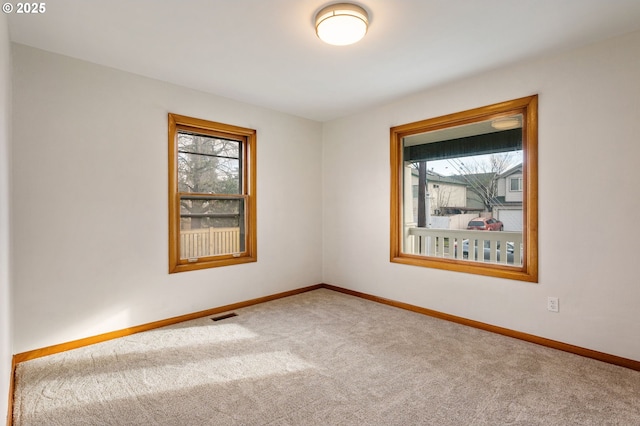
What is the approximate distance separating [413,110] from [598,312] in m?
2.53

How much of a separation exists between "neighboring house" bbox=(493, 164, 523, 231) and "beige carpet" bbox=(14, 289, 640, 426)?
42.1 inches

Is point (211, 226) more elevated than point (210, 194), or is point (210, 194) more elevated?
point (210, 194)

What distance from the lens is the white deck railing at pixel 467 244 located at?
3201mm

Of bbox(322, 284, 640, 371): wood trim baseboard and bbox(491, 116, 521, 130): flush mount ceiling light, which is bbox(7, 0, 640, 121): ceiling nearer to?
bbox(491, 116, 521, 130): flush mount ceiling light

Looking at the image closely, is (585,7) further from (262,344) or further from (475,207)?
(262,344)

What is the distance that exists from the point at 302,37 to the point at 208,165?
6.15ft

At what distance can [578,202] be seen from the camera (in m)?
2.67

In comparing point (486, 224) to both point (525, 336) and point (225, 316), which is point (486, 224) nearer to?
point (525, 336)

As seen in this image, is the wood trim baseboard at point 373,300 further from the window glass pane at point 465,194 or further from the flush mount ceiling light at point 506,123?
the flush mount ceiling light at point 506,123

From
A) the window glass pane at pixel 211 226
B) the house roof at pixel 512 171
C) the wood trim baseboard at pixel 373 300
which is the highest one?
the house roof at pixel 512 171

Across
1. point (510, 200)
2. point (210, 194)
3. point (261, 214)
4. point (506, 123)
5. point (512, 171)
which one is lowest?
point (261, 214)

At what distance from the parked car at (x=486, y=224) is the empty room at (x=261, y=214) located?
0.19ft

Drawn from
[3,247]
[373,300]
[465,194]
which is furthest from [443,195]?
[3,247]

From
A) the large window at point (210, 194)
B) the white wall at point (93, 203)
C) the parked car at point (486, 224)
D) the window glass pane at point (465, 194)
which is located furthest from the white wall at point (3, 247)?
the parked car at point (486, 224)
